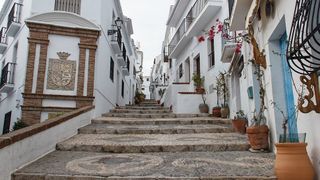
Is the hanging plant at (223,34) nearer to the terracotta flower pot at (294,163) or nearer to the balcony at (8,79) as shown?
the terracotta flower pot at (294,163)

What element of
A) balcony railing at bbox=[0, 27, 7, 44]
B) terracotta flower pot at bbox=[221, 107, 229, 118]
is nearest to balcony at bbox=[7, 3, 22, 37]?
balcony railing at bbox=[0, 27, 7, 44]

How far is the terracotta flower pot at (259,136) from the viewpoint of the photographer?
454 centimetres

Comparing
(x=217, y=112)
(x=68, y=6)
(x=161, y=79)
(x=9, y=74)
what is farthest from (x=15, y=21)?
(x=161, y=79)

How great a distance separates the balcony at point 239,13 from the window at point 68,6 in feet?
20.5

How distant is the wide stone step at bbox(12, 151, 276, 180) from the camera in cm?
333

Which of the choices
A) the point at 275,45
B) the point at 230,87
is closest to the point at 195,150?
the point at 275,45

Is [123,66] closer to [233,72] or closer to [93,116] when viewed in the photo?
[93,116]

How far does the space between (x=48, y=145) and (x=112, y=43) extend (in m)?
7.72

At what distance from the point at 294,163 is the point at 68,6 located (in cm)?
942

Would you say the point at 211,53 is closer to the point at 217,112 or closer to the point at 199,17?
the point at 199,17

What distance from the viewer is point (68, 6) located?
999cm

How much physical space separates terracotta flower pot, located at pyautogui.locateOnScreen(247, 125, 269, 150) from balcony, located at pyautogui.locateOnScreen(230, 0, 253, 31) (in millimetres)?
2485

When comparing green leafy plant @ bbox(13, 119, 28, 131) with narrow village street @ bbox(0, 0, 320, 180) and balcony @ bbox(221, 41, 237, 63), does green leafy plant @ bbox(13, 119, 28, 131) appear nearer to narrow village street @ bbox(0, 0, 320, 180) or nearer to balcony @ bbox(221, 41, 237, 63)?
narrow village street @ bbox(0, 0, 320, 180)

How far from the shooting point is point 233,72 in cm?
775
